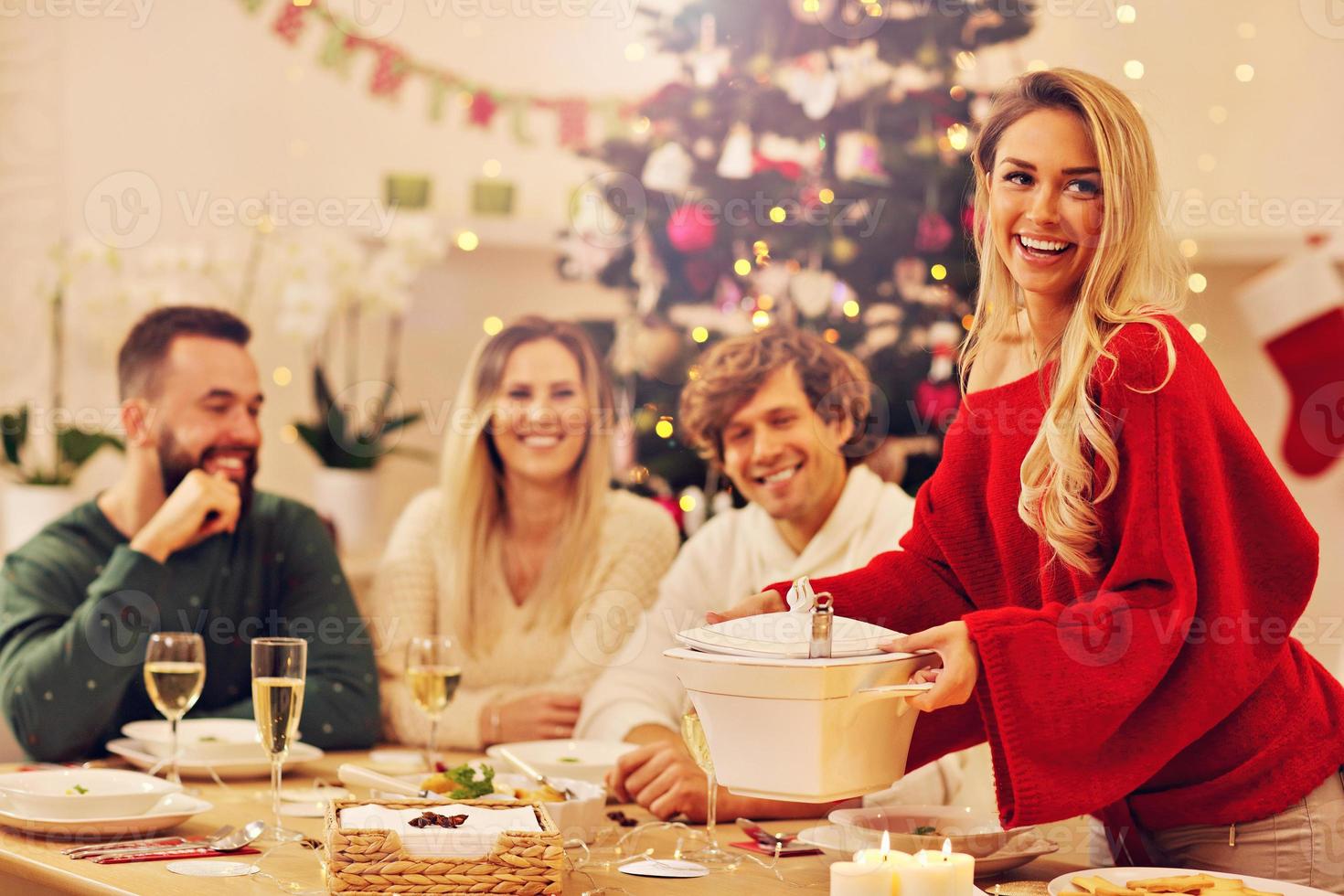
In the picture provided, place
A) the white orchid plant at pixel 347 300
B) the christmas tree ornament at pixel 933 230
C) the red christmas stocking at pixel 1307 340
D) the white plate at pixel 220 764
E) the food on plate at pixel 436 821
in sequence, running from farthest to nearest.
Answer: the red christmas stocking at pixel 1307 340
the white orchid plant at pixel 347 300
the christmas tree ornament at pixel 933 230
the white plate at pixel 220 764
the food on plate at pixel 436 821

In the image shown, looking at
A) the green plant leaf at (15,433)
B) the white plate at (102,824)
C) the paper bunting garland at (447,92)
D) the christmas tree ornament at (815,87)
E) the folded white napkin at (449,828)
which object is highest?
the paper bunting garland at (447,92)

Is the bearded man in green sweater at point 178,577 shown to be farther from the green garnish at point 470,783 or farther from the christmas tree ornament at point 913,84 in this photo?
the christmas tree ornament at point 913,84

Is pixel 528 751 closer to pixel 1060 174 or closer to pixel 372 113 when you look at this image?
pixel 1060 174

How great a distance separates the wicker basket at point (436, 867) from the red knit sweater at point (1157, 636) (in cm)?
46

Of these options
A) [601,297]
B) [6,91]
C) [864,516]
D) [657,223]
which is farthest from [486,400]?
[6,91]

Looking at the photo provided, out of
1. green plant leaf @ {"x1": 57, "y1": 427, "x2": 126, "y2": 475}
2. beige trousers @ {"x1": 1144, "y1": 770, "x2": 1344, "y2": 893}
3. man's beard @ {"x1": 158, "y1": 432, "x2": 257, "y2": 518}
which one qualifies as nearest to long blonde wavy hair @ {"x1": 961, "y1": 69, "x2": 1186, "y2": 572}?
beige trousers @ {"x1": 1144, "y1": 770, "x2": 1344, "y2": 893}

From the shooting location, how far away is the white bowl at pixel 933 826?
5.13ft

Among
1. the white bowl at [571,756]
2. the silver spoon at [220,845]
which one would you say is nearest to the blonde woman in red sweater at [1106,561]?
the white bowl at [571,756]

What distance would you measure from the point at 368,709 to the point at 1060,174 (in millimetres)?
1646

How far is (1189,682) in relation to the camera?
58.2 inches

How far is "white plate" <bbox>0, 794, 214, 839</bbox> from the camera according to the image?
176cm

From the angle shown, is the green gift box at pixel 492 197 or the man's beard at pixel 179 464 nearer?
the man's beard at pixel 179 464

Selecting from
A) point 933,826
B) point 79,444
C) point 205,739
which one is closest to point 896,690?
point 933,826

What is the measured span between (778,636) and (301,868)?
623mm
